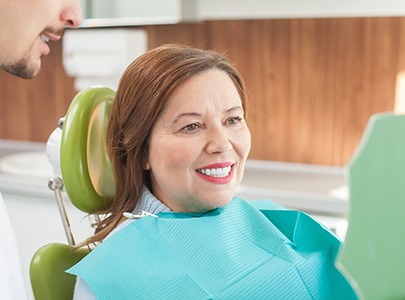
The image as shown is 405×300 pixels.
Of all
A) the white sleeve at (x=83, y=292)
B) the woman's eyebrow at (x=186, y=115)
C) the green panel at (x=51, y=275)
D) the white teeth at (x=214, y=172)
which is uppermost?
the woman's eyebrow at (x=186, y=115)

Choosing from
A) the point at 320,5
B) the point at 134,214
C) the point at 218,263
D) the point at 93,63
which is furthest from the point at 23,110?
the point at 218,263

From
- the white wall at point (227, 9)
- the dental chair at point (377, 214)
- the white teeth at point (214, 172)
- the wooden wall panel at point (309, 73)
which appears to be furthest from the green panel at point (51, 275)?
the wooden wall panel at point (309, 73)

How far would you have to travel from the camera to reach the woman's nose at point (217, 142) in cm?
115

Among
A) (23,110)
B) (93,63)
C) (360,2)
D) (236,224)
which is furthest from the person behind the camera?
(23,110)

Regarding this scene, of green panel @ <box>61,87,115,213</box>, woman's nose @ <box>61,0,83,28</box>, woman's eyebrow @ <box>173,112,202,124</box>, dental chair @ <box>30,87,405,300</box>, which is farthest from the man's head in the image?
dental chair @ <box>30,87,405,300</box>

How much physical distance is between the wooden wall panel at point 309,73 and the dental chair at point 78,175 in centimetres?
133

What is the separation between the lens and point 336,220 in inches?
78.9

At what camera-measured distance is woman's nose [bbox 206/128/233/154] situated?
1.15m

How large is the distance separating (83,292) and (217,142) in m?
0.36

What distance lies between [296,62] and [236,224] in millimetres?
1448

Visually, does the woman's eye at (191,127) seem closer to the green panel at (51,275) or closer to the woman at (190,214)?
the woman at (190,214)

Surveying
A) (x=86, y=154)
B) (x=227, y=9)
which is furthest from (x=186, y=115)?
(x=227, y=9)

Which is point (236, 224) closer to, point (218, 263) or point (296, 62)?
point (218, 263)

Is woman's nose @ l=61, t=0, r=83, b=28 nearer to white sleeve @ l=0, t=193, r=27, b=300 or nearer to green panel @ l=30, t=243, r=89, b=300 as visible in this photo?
white sleeve @ l=0, t=193, r=27, b=300
